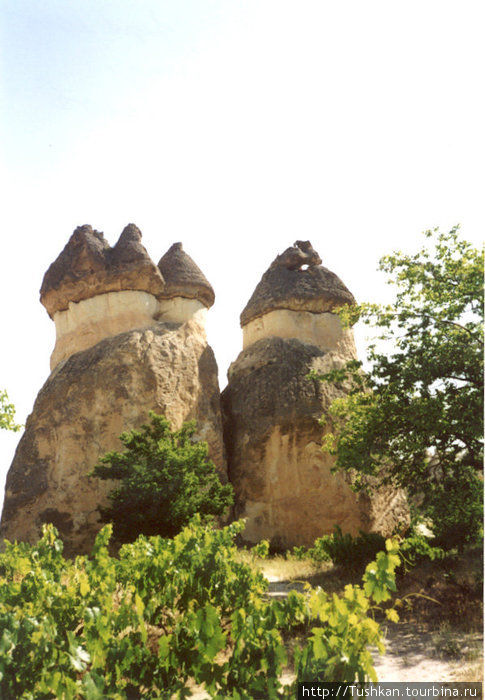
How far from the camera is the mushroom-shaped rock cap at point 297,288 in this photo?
2245cm

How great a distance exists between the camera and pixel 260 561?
15469 mm

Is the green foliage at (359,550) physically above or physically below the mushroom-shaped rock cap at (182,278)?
below

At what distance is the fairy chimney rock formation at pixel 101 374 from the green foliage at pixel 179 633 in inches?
476

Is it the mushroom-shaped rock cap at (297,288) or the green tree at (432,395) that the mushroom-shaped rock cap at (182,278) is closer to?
the mushroom-shaped rock cap at (297,288)

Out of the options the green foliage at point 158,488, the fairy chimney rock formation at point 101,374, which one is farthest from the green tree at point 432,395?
the fairy chimney rock formation at point 101,374

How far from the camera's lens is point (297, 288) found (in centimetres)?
2262

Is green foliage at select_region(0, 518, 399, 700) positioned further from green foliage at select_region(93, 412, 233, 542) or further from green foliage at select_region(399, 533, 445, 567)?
green foliage at select_region(93, 412, 233, 542)

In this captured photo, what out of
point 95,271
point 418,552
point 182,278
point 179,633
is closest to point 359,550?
point 418,552

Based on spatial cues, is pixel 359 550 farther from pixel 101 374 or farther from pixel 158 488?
pixel 101 374

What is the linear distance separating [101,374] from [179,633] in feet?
50.1

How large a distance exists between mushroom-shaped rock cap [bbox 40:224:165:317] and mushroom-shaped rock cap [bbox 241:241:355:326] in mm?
4440

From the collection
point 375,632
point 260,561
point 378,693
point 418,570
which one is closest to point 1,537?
point 260,561

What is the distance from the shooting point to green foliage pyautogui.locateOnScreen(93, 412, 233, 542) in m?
13.1

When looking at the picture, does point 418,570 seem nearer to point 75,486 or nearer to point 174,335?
point 75,486
